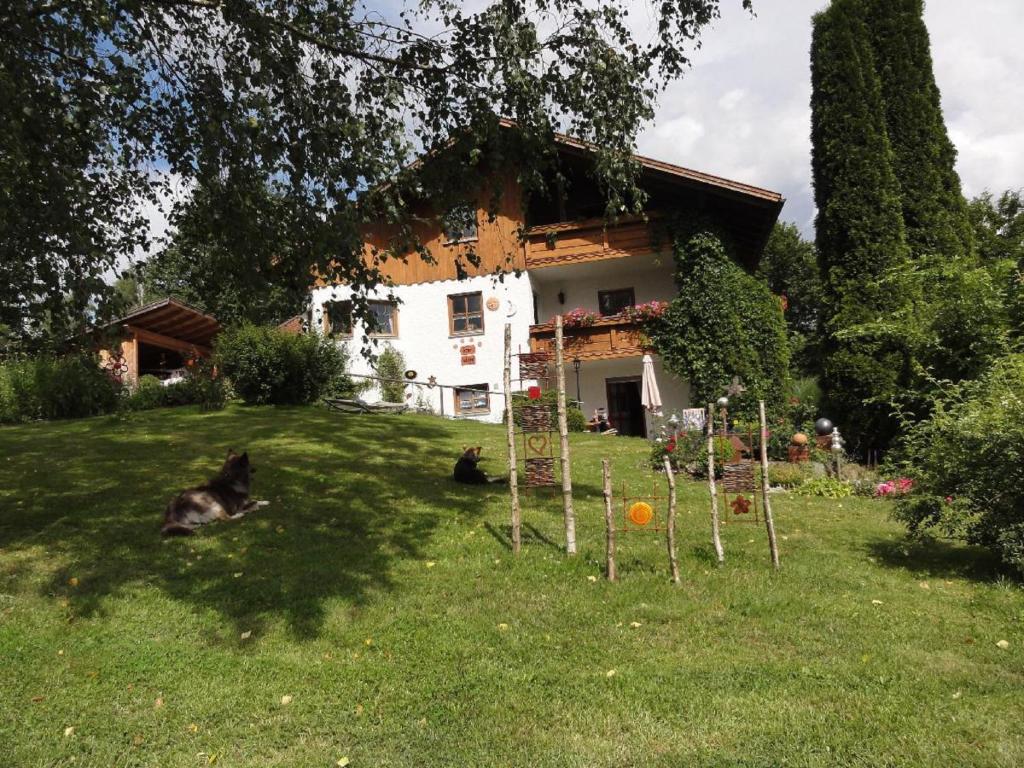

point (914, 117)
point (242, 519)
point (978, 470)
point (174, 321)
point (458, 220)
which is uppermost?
point (914, 117)

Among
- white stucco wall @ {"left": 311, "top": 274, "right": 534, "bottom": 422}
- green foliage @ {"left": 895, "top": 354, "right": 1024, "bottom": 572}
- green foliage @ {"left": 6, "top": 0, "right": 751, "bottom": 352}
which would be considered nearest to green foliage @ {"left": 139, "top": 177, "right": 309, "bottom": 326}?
green foliage @ {"left": 6, "top": 0, "right": 751, "bottom": 352}

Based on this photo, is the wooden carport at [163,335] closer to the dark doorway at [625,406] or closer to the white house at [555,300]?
the white house at [555,300]

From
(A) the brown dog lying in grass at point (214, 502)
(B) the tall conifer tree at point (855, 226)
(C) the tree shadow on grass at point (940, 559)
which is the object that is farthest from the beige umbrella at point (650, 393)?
Answer: (A) the brown dog lying in grass at point (214, 502)

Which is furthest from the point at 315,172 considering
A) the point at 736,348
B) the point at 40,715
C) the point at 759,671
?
the point at 736,348

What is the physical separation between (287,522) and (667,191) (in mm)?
15594

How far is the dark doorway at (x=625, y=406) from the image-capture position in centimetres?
2148

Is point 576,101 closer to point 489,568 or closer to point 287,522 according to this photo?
point 489,568

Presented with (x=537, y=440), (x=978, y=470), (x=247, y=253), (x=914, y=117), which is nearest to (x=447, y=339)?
(x=537, y=440)

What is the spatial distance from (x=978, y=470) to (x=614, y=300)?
1636 cm

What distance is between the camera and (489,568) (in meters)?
6.16

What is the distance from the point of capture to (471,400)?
21125mm

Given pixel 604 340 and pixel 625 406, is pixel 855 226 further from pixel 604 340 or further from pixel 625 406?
pixel 625 406

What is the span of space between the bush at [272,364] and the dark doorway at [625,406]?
349 inches

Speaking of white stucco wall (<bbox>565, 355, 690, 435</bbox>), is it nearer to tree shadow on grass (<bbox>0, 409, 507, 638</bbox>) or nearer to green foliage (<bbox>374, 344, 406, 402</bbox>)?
green foliage (<bbox>374, 344, 406, 402</bbox>)
